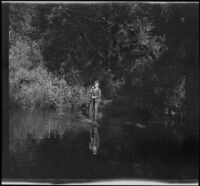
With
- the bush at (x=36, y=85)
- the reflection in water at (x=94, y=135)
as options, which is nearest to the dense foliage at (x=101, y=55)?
the bush at (x=36, y=85)

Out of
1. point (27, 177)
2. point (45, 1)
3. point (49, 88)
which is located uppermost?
point (45, 1)

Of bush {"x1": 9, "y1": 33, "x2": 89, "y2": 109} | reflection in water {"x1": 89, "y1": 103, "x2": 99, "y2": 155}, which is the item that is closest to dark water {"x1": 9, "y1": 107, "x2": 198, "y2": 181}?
reflection in water {"x1": 89, "y1": 103, "x2": 99, "y2": 155}

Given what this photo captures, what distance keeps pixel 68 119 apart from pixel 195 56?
1.51 meters

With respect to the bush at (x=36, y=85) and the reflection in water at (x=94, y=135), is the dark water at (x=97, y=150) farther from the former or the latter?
the bush at (x=36, y=85)

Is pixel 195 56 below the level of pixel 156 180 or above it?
above

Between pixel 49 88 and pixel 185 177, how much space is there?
68.3 inches

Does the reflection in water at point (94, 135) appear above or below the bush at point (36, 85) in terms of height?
below

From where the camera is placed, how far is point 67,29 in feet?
37.6

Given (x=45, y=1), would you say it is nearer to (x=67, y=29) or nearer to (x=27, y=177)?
(x=67, y=29)

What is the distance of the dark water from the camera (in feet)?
37.4

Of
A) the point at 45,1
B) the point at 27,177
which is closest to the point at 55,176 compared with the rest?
the point at 27,177

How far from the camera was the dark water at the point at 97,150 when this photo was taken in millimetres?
11406

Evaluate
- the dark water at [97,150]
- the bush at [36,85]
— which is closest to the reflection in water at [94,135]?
the dark water at [97,150]

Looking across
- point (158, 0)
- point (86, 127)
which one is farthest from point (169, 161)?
point (158, 0)
